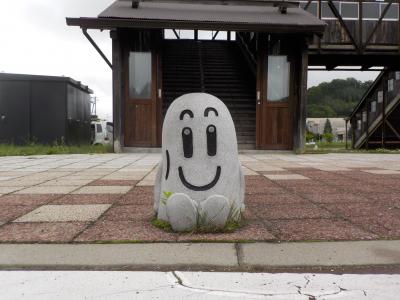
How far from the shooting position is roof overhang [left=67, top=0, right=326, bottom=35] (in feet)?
32.4

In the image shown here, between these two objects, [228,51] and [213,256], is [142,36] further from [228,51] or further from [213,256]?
[213,256]

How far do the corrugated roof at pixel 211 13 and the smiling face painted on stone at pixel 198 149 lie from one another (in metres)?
7.38

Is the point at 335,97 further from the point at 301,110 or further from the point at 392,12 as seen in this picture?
the point at 301,110

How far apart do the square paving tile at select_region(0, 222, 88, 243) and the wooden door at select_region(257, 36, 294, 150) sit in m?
8.79

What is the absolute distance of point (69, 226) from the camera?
3.06 metres

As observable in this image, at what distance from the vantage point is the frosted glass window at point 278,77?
11.5 metres

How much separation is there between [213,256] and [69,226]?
1268 millimetres

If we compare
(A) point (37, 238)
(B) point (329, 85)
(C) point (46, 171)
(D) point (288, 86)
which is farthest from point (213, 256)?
(B) point (329, 85)

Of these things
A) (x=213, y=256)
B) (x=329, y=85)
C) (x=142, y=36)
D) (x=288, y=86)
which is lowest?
(x=213, y=256)

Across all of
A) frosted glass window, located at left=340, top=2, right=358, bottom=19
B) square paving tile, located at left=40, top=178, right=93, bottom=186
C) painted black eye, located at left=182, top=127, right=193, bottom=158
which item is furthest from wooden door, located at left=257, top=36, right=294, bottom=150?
painted black eye, located at left=182, top=127, right=193, bottom=158

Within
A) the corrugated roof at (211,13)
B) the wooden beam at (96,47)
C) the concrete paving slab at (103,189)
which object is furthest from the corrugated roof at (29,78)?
the concrete paving slab at (103,189)

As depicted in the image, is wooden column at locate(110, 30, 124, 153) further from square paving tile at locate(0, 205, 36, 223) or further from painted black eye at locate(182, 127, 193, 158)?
painted black eye at locate(182, 127, 193, 158)

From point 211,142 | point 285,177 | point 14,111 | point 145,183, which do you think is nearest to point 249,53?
point 14,111

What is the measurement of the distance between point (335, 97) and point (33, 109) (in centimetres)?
6500
